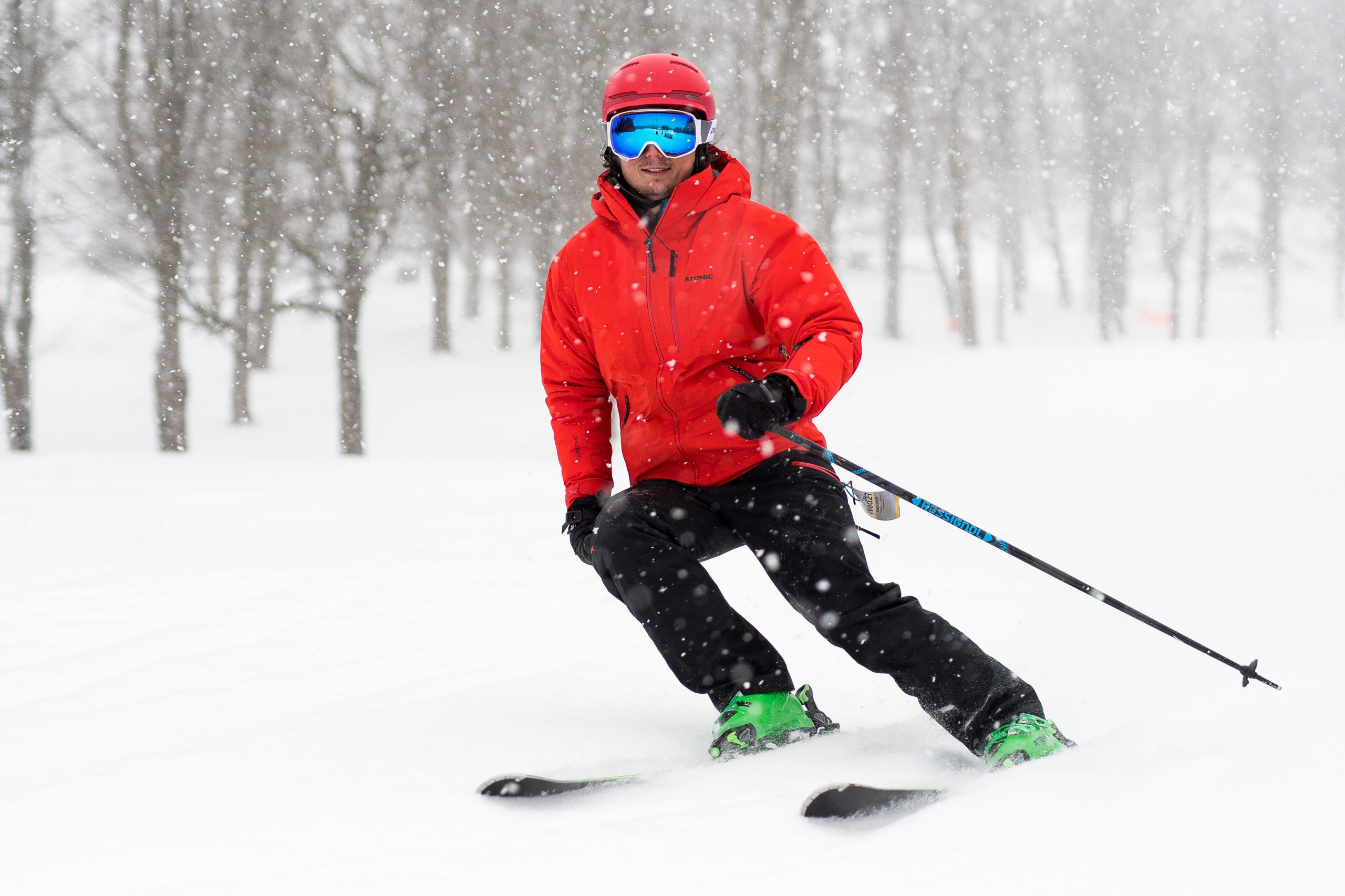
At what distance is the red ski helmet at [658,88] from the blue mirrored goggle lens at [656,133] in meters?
0.03

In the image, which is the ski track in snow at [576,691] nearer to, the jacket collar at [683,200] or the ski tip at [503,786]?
the ski tip at [503,786]

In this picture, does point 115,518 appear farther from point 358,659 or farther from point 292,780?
point 292,780

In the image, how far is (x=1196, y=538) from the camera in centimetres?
589

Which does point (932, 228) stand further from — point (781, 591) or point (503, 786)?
point (503, 786)

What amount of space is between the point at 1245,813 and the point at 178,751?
2.43m

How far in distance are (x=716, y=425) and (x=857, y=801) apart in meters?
1.10

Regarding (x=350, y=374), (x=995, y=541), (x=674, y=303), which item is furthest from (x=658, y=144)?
(x=350, y=374)

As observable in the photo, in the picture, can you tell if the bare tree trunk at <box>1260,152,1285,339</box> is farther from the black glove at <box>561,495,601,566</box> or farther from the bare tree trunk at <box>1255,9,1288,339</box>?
the black glove at <box>561,495,601,566</box>

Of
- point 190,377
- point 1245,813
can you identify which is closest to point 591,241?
point 1245,813

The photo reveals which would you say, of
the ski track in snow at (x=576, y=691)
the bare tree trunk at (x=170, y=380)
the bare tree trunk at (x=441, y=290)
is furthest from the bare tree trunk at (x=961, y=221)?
the bare tree trunk at (x=170, y=380)

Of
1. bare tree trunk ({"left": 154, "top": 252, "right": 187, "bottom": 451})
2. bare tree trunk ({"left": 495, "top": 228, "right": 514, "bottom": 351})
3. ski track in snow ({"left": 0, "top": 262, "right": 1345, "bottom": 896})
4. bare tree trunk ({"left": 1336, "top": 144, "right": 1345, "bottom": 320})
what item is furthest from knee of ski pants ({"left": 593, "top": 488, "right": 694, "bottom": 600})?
bare tree trunk ({"left": 1336, "top": 144, "right": 1345, "bottom": 320})

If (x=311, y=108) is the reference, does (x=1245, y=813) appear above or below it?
below

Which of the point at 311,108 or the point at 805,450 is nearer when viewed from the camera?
the point at 805,450

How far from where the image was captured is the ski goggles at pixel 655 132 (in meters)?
2.86
